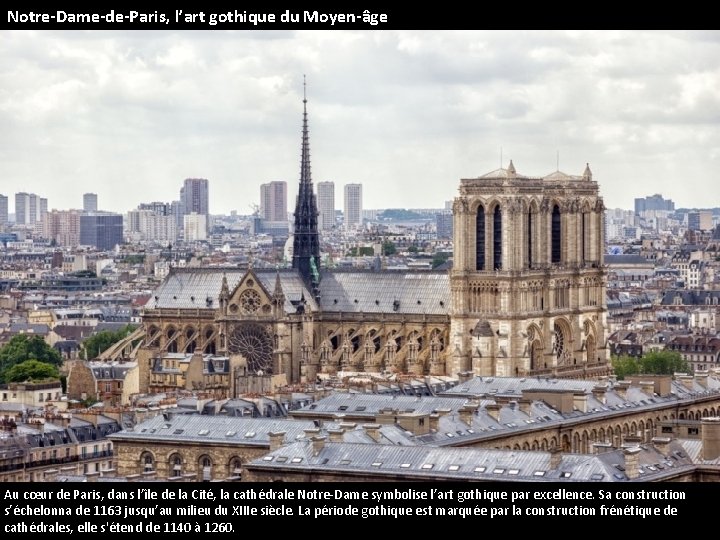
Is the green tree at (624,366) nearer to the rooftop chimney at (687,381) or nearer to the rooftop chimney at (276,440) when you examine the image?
the rooftop chimney at (687,381)

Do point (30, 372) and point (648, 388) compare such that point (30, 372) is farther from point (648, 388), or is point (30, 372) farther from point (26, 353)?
point (648, 388)

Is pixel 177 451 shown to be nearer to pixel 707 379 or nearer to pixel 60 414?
pixel 60 414

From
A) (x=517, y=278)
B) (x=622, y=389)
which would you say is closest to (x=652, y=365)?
(x=517, y=278)

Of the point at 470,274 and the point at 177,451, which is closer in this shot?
the point at 177,451

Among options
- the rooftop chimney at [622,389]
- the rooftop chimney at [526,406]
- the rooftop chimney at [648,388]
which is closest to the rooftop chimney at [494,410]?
the rooftop chimney at [526,406]

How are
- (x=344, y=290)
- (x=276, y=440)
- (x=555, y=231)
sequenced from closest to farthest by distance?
(x=276, y=440)
(x=555, y=231)
(x=344, y=290)
